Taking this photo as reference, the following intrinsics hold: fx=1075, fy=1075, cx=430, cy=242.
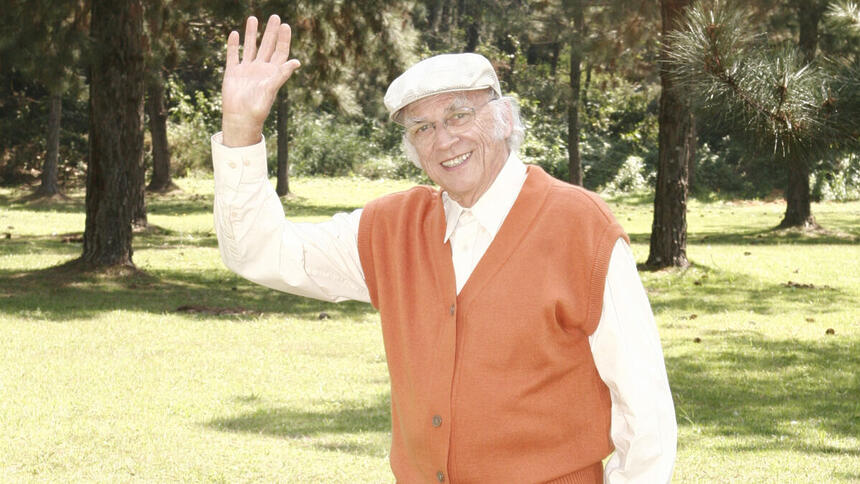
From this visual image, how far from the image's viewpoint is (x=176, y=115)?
113 feet

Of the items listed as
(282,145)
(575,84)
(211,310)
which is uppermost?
(575,84)

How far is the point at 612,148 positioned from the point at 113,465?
30.0 metres

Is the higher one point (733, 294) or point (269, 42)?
point (269, 42)

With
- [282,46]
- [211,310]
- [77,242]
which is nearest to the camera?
[282,46]

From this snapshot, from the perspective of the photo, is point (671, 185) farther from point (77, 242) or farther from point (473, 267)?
point (473, 267)

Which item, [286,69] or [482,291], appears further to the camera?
[286,69]

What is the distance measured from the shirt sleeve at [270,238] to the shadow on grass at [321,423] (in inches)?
150

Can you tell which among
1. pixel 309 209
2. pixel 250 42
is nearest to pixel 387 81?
pixel 309 209

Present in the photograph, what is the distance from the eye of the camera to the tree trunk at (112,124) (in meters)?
12.7

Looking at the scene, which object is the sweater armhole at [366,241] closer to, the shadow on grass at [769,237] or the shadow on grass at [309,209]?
the shadow on grass at [769,237]

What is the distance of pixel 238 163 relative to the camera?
2361 mm

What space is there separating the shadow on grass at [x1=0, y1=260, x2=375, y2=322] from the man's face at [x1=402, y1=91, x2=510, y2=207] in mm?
8672

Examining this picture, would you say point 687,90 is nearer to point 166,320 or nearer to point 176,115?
point 166,320

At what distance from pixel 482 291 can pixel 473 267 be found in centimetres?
11
